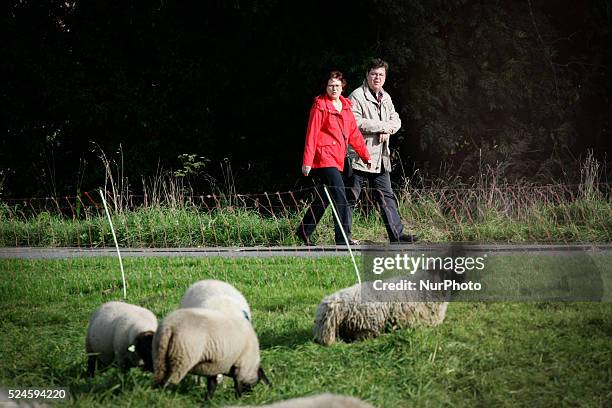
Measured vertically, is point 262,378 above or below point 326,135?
below

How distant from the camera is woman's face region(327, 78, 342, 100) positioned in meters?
9.15

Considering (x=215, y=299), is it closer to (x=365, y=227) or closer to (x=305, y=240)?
(x=305, y=240)

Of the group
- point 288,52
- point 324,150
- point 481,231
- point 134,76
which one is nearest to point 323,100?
point 324,150

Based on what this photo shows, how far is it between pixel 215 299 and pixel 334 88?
208 inches

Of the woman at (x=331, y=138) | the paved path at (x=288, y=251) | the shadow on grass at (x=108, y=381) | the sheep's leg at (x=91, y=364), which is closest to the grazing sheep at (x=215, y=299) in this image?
the shadow on grass at (x=108, y=381)

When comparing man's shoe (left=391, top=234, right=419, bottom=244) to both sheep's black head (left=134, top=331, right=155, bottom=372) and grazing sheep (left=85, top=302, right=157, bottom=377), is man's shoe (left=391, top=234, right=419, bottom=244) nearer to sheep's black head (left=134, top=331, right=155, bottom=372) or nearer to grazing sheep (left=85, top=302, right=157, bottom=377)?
grazing sheep (left=85, top=302, right=157, bottom=377)

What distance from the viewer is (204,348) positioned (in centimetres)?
379

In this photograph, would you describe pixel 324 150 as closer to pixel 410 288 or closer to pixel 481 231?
pixel 481 231

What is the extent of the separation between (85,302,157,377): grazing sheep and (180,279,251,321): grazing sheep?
0.83 feet

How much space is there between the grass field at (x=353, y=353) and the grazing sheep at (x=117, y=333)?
0.10m

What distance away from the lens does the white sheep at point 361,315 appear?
16.9 feet

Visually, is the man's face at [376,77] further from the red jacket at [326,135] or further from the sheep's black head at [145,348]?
the sheep's black head at [145,348]

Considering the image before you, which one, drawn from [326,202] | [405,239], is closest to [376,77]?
[326,202]

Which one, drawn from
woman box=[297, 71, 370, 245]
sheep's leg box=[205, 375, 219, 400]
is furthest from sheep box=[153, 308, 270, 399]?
woman box=[297, 71, 370, 245]
